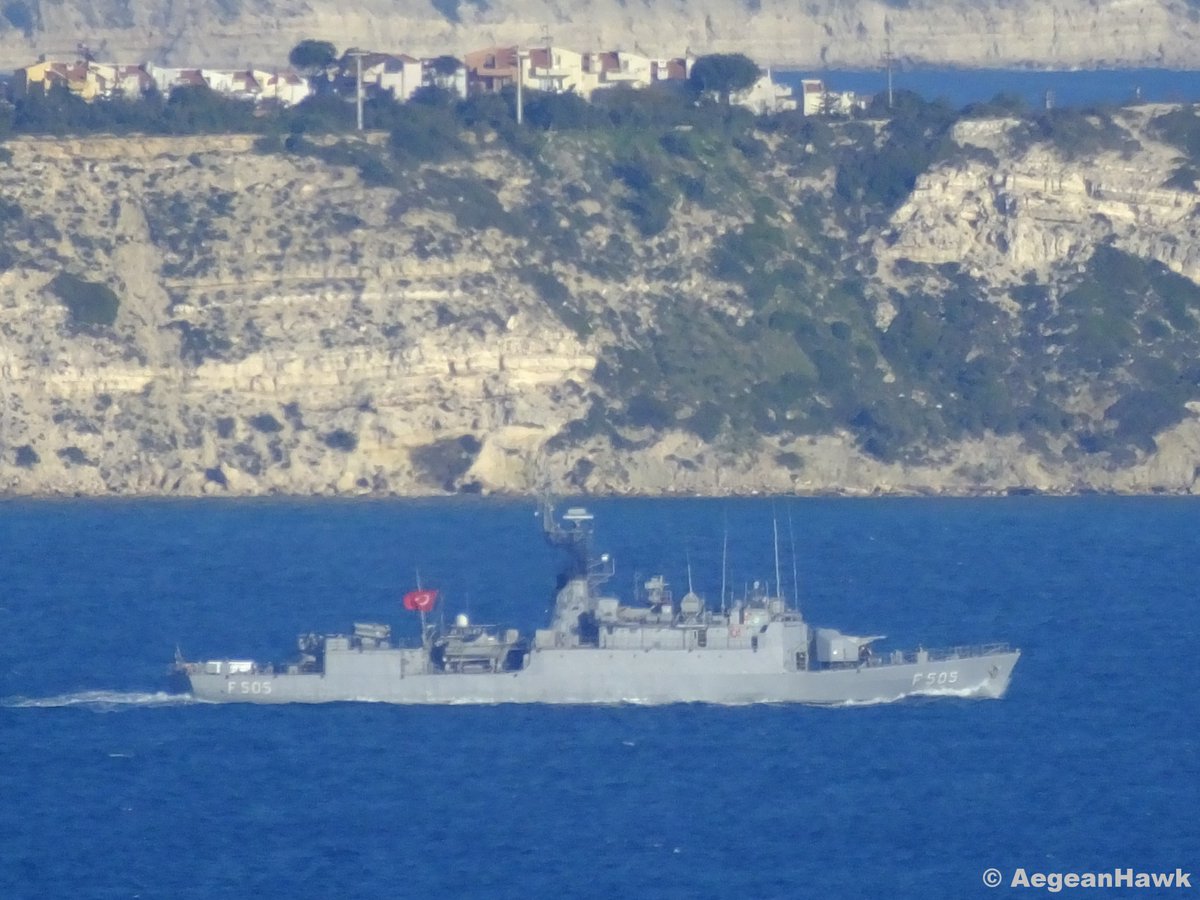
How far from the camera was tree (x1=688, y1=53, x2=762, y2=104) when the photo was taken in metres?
141

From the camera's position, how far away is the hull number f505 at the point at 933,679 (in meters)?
73.5

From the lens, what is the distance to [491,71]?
459 feet

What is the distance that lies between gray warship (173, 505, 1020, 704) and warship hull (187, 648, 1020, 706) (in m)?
0.02

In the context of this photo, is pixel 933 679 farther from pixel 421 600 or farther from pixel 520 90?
pixel 520 90

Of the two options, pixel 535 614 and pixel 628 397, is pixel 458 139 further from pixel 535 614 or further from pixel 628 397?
pixel 535 614

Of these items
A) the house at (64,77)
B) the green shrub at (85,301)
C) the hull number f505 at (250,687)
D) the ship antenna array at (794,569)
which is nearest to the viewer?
the hull number f505 at (250,687)

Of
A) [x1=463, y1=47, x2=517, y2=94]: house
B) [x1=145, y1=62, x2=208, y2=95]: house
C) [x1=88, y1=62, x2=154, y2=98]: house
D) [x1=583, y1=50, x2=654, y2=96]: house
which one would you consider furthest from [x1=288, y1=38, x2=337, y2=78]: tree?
[x1=583, y1=50, x2=654, y2=96]: house

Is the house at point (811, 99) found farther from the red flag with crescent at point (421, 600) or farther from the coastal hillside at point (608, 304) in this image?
the red flag with crescent at point (421, 600)

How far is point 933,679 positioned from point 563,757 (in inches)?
377

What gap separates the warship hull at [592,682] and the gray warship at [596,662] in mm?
21

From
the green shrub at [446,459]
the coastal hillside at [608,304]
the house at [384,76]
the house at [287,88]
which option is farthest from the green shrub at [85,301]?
the house at [384,76]

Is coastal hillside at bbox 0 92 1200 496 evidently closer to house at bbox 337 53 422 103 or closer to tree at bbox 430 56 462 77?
house at bbox 337 53 422 103

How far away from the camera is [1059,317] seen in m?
126

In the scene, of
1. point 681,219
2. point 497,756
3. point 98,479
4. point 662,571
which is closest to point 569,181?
point 681,219
